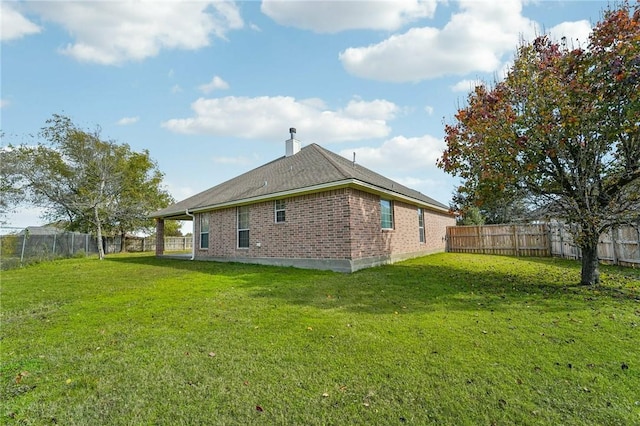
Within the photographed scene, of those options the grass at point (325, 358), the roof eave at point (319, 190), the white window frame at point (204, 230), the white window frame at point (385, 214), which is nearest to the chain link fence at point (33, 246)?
the white window frame at point (204, 230)

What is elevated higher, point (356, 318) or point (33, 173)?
point (33, 173)

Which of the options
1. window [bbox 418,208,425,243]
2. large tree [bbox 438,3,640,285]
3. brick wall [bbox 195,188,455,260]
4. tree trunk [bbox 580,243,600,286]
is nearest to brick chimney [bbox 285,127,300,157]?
brick wall [bbox 195,188,455,260]

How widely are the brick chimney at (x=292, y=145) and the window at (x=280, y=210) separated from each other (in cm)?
527

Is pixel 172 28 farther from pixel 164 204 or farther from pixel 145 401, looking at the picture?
pixel 164 204

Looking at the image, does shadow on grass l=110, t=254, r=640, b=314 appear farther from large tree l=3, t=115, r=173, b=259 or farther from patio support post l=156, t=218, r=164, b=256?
large tree l=3, t=115, r=173, b=259

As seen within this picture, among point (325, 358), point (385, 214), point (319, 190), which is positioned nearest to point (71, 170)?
point (319, 190)

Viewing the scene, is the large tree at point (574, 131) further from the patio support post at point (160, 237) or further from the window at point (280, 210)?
the patio support post at point (160, 237)

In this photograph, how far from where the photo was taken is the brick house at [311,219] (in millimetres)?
9648

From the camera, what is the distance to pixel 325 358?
3.38 metres

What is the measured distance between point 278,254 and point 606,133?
9.56m

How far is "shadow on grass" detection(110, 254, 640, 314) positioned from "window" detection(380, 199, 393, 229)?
2554mm

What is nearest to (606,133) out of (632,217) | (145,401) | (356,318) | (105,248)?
(632,217)

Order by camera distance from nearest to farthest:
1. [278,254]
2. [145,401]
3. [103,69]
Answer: [145,401]
[103,69]
[278,254]

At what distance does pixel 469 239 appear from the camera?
18.7 m
